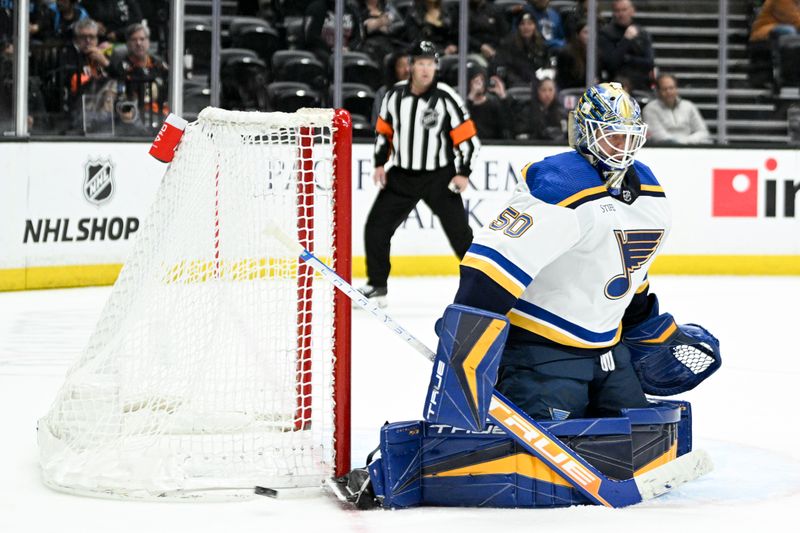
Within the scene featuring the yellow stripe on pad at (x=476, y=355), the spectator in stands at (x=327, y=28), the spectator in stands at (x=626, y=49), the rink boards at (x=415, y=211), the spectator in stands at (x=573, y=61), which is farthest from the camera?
the spectator in stands at (x=626, y=49)

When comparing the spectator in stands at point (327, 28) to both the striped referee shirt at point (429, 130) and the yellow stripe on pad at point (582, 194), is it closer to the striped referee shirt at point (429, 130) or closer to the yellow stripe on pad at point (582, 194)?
the striped referee shirt at point (429, 130)

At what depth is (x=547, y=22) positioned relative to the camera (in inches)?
377

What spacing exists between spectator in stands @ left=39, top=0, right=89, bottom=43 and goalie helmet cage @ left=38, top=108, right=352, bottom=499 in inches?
189

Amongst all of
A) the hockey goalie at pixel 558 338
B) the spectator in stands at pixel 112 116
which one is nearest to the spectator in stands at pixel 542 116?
the spectator in stands at pixel 112 116

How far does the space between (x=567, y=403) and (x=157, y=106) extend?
5.67 meters

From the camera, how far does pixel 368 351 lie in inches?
212

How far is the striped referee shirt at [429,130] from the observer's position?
6.83 m

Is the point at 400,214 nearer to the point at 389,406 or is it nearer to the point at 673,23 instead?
the point at 389,406

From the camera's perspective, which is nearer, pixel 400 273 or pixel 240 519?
pixel 240 519

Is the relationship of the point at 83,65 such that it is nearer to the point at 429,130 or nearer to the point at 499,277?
the point at 429,130

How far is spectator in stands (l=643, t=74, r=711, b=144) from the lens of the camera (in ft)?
29.9

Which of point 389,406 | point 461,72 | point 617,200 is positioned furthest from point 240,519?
point 461,72

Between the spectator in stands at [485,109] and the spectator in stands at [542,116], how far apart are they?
0.35 ft

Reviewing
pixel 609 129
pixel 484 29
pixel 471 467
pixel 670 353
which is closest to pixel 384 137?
pixel 484 29
